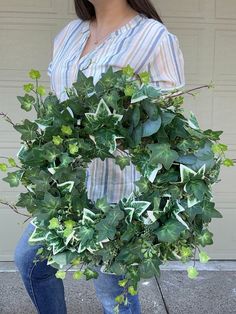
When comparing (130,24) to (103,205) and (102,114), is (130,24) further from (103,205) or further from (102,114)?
(103,205)

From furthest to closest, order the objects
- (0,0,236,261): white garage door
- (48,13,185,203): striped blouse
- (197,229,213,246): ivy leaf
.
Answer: (0,0,236,261): white garage door → (48,13,185,203): striped blouse → (197,229,213,246): ivy leaf

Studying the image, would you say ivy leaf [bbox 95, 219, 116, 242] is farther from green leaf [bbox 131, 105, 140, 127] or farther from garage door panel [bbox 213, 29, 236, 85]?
garage door panel [bbox 213, 29, 236, 85]

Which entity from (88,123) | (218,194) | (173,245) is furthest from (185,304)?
(88,123)

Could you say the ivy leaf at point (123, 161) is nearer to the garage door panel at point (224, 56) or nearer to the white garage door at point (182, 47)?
the white garage door at point (182, 47)

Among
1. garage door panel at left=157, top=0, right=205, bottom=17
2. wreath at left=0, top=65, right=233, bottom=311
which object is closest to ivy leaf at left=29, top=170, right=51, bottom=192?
wreath at left=0, top=65, right=233, bottom=311

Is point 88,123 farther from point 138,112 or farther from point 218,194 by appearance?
point 218,194

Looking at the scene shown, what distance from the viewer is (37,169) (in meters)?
1.70

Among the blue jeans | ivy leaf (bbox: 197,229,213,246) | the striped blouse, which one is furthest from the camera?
the blue jeans

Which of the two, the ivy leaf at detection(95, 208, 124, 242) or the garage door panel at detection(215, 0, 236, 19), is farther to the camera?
the garage door panel at detection(215, 0, 236, 19)

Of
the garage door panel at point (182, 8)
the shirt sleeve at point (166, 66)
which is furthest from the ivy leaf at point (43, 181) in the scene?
the garage door panel at point (182, 8)

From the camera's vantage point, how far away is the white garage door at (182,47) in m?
3.59

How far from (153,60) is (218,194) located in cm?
216

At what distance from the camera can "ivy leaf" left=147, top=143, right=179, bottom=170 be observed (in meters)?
1.59

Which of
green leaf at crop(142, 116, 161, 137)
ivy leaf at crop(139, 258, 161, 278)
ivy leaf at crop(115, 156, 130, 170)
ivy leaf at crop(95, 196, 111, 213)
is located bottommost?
ivy leaf at crop(139, 258, 161, 278)
